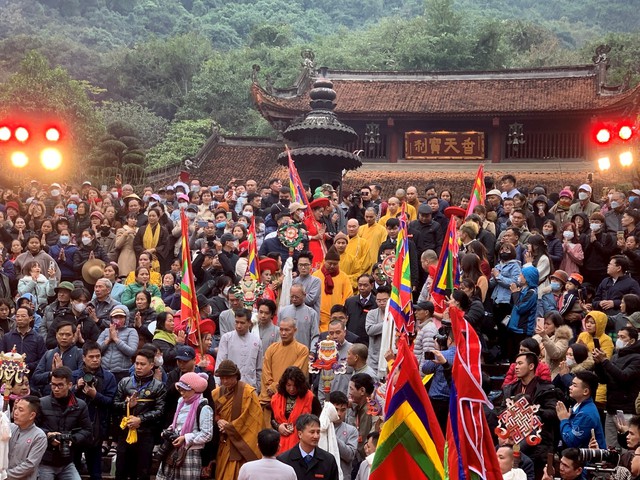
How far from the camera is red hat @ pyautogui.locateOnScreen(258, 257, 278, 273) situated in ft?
42.9

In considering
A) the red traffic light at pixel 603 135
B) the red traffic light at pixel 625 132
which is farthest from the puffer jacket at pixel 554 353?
the red traffic light at pixel 603 135

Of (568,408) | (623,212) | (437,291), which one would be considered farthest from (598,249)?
(568,408)

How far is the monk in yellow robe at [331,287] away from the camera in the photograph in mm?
12719

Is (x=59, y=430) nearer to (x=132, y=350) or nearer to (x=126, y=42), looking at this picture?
(x=132, y=350)

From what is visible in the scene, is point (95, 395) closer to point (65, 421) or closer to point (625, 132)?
point (65, 421)

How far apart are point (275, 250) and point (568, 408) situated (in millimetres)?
5662

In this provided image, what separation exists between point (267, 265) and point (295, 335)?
5.67 feet

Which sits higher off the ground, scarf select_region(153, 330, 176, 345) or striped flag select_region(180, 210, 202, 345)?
striped flag select_region(180, 210, 202, 345)

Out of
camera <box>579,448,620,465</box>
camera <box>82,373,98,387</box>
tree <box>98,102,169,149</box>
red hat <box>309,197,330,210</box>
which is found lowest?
camera <box>579,448,620,465</box>

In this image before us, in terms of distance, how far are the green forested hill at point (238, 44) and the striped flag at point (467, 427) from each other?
2966 centimetres

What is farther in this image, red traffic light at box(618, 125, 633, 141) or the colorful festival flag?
red traffic light at box(618, 125, 633, 141)

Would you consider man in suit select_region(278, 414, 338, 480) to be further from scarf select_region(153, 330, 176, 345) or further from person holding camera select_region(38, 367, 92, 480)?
scarf select_region(153, 330, 176, 345)

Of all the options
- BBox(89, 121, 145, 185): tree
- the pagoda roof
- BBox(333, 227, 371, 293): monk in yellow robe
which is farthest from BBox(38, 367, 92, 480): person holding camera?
the pagoda roof

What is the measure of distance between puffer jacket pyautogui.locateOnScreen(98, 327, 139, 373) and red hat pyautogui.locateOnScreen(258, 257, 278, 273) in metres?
2.18
